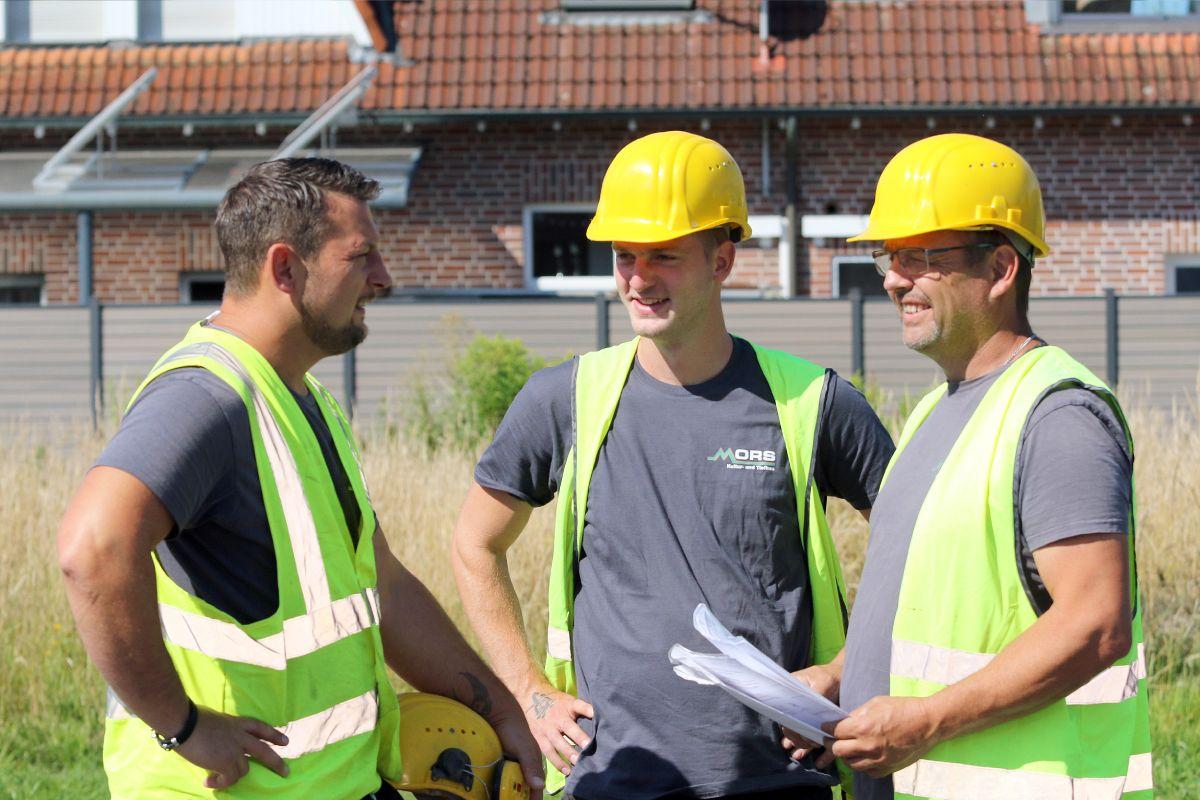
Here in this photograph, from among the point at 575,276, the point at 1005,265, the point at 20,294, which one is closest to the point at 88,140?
the point at 20,294

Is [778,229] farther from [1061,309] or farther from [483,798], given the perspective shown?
[483,798]

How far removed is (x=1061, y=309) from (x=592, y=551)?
36.9 feet

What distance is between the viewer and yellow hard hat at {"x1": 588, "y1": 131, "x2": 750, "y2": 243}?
10.9ft

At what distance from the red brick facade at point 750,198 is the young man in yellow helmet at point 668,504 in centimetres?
1147

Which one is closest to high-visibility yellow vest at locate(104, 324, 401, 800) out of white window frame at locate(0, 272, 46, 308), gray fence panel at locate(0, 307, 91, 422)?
gray fence panel at locate(0, 307, 91, 422)

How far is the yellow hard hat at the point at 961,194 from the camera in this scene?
2836mm

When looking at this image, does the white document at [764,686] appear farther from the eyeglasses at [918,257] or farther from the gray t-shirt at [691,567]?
the eyeglasses at [918,257]

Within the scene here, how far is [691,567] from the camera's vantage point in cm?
318

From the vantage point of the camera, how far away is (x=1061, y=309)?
44.7ft

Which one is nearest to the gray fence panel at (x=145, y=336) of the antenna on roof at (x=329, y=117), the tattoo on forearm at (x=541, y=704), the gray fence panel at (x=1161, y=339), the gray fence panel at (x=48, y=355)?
the gray fence panel at (x=48, y=355)

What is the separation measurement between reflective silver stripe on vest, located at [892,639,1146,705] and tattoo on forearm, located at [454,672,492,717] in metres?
1.00

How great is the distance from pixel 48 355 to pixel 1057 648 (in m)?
13.0

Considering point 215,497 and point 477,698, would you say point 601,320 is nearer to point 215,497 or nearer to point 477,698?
point 477,698

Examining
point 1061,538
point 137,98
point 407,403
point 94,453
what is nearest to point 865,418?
point 1061,538
